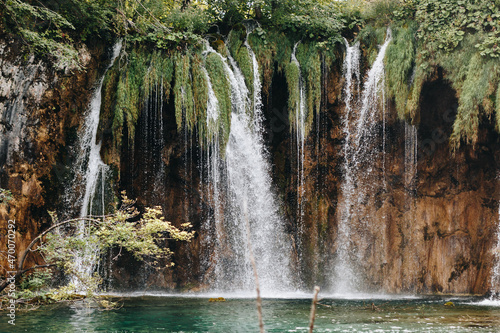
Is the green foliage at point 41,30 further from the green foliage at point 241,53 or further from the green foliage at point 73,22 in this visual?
the green foliage at point 241,53

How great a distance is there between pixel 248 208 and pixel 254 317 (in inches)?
202

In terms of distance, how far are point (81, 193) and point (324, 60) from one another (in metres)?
8.14

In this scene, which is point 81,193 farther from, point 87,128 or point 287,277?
point 287,277

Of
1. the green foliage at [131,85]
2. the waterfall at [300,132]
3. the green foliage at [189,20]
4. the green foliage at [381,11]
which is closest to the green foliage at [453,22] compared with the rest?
the green foliage at [381,11]

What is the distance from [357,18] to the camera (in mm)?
14570

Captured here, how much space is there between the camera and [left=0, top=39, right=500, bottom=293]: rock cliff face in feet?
45.0

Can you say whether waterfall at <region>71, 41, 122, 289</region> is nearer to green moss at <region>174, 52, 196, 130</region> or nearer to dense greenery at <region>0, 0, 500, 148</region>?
dense greenery at <region>0, 0, 500, 148</region>

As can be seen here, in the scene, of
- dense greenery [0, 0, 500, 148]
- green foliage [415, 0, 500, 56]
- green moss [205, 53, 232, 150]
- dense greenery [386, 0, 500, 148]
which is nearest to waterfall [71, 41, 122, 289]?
dense greenery [0, 0, 500, 148]

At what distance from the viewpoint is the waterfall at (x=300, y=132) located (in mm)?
14344

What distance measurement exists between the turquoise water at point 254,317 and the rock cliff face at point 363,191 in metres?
2.24

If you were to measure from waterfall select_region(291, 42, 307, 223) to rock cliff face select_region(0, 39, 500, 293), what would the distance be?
16 cm

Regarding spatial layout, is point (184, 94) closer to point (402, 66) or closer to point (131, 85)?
point (131, 85)

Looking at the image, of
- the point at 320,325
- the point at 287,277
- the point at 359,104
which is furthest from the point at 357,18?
the point at 320,325

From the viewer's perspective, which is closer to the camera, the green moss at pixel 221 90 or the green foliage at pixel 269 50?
the green moss at pixel 221 90
